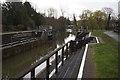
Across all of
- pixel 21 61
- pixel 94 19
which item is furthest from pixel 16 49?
pixel 94 19

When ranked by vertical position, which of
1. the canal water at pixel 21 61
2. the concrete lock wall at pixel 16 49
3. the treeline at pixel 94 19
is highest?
the treeline at pixel 94 19

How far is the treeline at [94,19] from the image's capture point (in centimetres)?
7419

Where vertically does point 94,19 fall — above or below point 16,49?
above

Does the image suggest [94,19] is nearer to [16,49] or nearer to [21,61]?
[16,49]

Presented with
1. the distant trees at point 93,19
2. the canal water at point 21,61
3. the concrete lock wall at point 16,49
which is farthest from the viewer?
the distant trees at point 93,19

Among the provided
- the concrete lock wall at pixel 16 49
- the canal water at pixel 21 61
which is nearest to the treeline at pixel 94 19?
the canal water at pixel 21 61

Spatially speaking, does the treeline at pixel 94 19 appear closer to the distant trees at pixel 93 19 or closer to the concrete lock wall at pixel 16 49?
the distant trees at pixel 93 19

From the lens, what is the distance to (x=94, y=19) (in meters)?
76.4

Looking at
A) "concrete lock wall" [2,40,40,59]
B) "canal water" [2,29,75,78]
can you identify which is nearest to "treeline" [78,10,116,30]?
"canal water" [2,29,75,78]

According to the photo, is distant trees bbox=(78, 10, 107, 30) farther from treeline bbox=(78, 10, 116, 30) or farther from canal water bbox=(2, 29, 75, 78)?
canal water bbox=(2, 29, 75, 78)

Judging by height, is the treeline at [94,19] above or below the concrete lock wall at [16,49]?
above

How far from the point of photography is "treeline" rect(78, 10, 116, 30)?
243 feet

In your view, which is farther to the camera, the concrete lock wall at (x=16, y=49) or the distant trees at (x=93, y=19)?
the distant trees at (x=93, y=19)

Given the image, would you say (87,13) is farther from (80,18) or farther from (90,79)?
(90,79)
